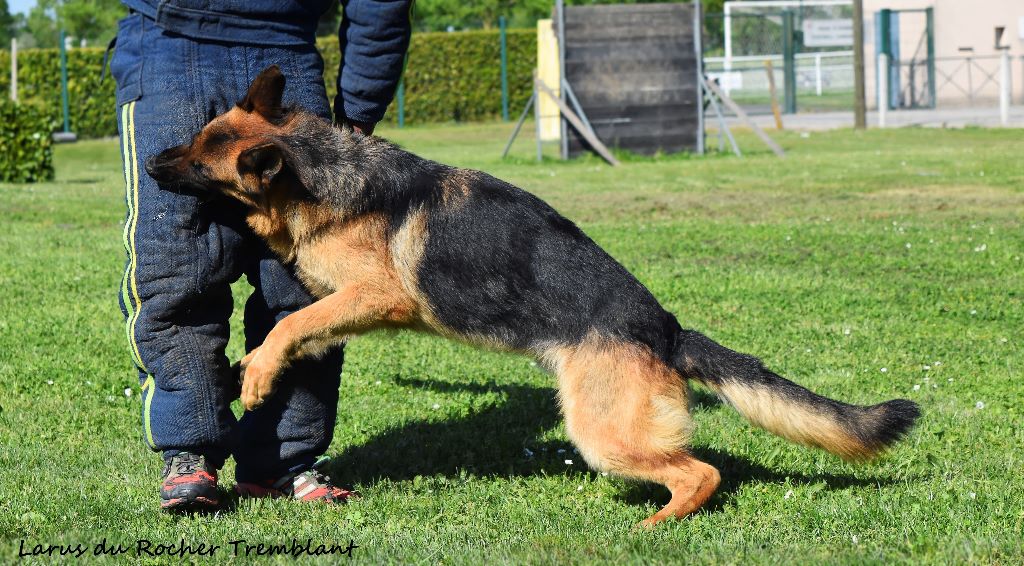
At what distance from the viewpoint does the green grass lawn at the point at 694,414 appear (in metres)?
3.85

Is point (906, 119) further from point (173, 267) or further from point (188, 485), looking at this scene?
point (188, 485)

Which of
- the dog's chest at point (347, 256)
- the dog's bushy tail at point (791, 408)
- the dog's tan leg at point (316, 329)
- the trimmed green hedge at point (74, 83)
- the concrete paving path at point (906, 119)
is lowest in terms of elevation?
the dog's bushy tail at point (791, 408)

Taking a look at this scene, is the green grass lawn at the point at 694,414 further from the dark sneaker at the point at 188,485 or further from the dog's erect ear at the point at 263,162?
the dog's erect ear at the point at 263,162

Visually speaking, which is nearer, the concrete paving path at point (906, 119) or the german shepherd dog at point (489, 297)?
the german shepherd dog at point (489, 297)

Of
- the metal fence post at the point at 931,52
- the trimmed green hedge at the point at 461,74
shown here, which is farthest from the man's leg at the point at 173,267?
the metal fence post at the point at 931,52

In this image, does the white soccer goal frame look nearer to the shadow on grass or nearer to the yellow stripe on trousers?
the shadow on grass

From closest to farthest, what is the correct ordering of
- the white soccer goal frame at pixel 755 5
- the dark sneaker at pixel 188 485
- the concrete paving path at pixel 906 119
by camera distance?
the dark sneaker at pixel 188 485 < the concrete paving path at pixel 906 119 < the white soccer goal frame at pixel 755 5

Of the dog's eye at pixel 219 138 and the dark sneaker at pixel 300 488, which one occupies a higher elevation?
the dog's eye at pixel 219 138

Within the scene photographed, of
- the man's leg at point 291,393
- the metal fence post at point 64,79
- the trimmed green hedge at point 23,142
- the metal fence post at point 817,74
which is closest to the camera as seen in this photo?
the man's leg at point 291,393

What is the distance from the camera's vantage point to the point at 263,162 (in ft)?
13.0

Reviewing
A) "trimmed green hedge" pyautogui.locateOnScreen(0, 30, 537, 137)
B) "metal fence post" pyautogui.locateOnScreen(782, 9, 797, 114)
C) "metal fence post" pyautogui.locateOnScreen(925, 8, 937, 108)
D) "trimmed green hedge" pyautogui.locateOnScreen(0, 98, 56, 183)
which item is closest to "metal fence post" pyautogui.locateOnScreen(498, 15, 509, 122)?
"trimmed green hedge" pyautogui.locateOnScreen(0, 30, 537, 137)

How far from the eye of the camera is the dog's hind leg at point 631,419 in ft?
13.2

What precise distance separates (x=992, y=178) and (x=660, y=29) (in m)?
6.91

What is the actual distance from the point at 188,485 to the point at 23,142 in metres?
14.2
